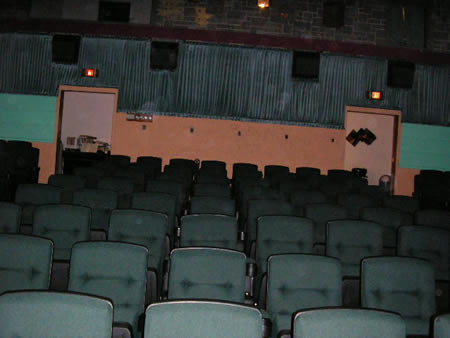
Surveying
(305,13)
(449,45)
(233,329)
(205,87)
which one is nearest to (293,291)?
(233,329)

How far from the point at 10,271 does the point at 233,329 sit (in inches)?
79.8

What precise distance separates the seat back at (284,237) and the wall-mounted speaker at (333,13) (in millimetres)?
8539

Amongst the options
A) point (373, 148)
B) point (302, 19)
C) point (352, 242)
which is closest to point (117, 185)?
point (352, 242)

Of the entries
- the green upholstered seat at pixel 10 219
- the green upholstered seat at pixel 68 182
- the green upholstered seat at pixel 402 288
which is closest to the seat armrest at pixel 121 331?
the green upholstered seat at pixel 402 288

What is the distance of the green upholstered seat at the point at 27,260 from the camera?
3635 mm

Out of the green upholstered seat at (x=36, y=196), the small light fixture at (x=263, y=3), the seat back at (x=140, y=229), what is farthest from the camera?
the small light fixture at (x=263, y=3)

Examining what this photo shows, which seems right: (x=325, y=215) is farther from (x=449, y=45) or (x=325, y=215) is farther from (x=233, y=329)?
(x=449, y=45)

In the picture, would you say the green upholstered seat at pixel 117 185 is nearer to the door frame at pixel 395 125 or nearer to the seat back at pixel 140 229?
the seat back at pixel 140 229

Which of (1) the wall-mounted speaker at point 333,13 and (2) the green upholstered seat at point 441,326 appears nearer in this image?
(2) the green upholstered seat at point 441,326

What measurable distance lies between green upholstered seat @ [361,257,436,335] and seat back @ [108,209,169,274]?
6.55ft

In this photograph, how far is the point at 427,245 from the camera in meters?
5.05

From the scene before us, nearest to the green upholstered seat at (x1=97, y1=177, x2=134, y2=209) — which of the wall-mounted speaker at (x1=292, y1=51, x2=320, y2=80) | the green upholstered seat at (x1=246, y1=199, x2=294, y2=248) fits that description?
the green upholstered seat at (x1=246, y1=199, x2=294, y2=248)

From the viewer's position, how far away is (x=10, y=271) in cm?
365

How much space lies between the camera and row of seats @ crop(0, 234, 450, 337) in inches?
144
